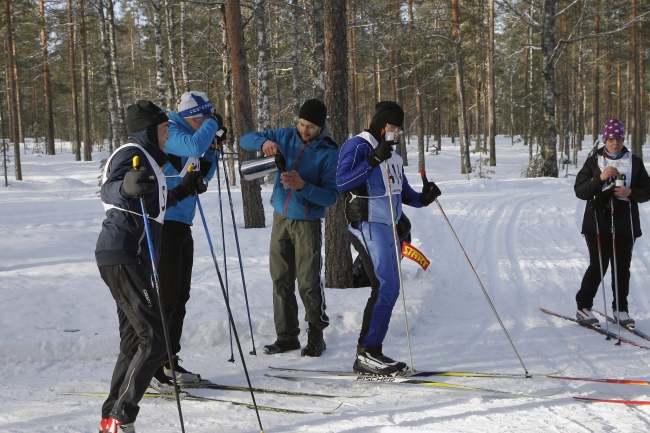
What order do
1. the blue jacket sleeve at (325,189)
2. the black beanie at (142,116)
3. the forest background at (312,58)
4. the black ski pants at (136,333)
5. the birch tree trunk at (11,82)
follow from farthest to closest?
the birch tree trunk at (11,82) → the forest background at (312,58) → the blue jacket sleeve at (325,189) → the black beanie at (142,116) → the black ski pants at (136,333)

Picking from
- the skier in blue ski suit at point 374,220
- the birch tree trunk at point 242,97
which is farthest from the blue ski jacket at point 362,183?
the birch tree trunk at point 242,97

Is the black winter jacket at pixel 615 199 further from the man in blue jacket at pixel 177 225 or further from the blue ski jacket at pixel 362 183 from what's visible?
the man in blue jacket at pixel 177 225

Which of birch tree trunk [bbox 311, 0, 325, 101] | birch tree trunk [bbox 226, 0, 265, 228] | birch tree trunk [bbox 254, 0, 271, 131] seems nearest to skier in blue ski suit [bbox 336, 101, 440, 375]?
birch tree trunk [bbox 311, 0, 325, 101]

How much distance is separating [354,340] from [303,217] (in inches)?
58.2

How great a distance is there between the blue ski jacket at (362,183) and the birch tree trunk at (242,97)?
18.8 feet

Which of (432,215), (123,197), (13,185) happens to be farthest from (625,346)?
(13,185)

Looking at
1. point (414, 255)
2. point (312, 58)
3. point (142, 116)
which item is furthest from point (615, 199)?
point (312, 58)

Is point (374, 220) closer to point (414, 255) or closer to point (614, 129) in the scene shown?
point (414, 255)

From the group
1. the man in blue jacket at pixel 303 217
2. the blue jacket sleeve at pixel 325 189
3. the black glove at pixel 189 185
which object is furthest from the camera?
the man in blue jacket at pixel 303 217

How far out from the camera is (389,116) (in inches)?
178

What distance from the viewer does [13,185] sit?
21250 mm

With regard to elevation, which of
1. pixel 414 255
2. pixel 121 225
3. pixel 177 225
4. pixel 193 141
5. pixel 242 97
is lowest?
pixel 414 255

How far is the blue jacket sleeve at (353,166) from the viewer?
4.42m

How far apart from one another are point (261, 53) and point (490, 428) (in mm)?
13704
